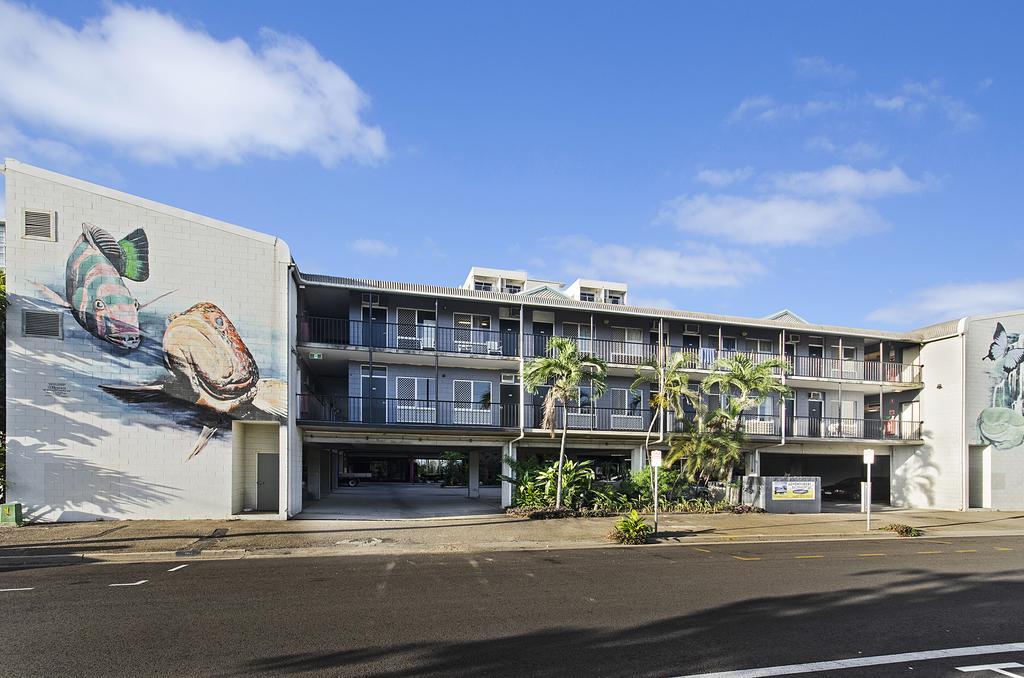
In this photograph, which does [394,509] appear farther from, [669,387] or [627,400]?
[669,387]

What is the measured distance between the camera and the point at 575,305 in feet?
80.8

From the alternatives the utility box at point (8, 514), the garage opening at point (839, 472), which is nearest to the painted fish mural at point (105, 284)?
the utility box at point (8, 514)

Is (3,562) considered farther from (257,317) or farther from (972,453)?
(972,453)

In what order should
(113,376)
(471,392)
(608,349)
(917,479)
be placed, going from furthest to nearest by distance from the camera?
1. (917,479)
2. (608,349)
3. (471,392)
4. (113,376)

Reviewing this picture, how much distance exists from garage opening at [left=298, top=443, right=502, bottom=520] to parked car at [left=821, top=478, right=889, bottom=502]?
1777cm

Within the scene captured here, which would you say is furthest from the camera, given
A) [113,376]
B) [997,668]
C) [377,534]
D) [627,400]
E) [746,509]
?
[627,400]

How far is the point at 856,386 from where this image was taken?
29438 millimetres

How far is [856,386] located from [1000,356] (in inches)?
235

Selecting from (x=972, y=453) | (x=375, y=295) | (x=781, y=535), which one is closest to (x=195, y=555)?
(x=375, y=295)

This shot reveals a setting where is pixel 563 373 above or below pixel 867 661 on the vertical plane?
above

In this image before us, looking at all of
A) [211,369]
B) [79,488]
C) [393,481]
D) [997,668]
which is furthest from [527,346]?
[393,481]

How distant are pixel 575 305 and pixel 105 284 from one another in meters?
15.4

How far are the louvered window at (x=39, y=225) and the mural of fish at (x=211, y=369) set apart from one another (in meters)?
3.99

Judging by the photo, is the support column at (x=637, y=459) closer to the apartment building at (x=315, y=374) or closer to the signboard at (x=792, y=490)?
the apartment building at (x=315, y=374)
